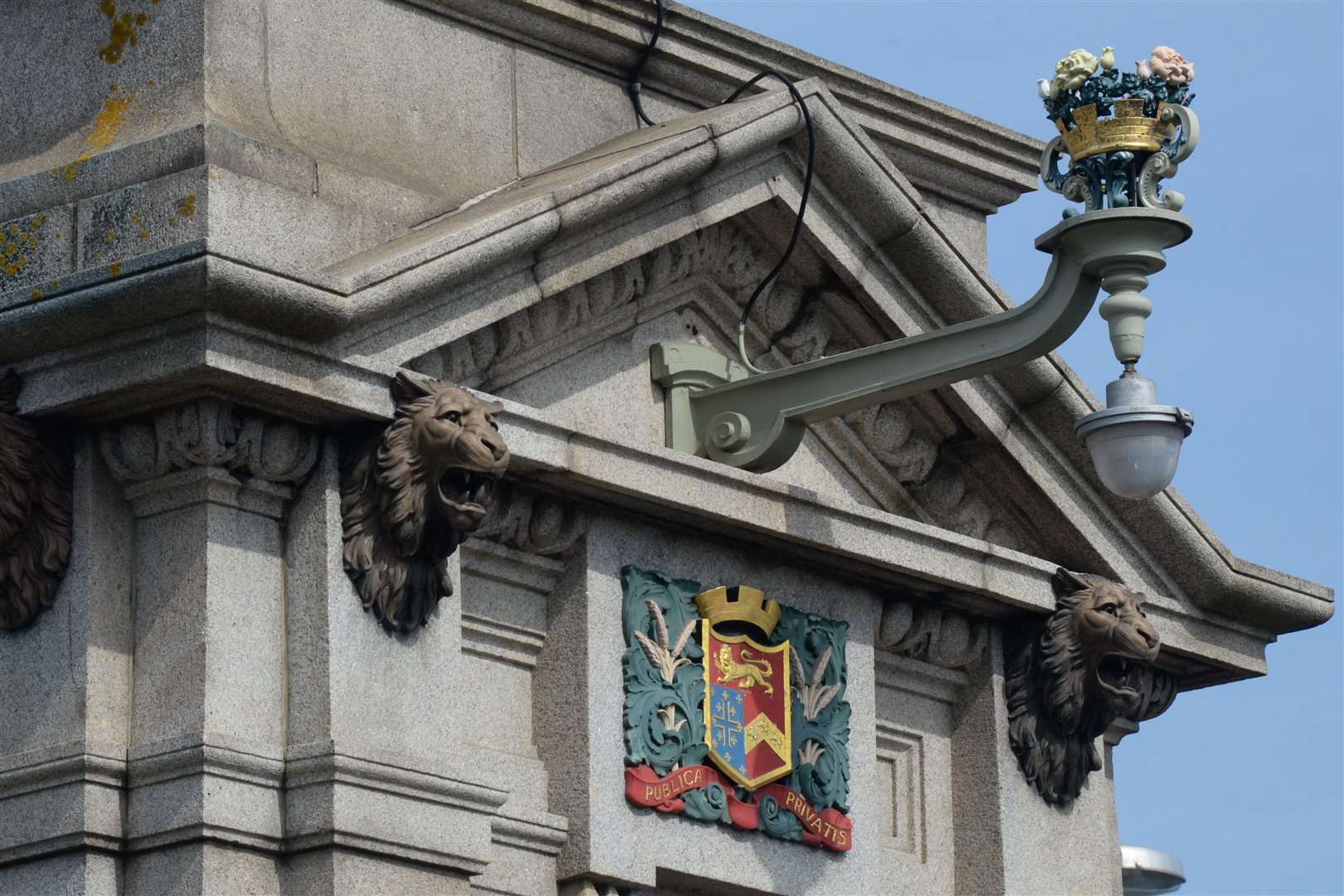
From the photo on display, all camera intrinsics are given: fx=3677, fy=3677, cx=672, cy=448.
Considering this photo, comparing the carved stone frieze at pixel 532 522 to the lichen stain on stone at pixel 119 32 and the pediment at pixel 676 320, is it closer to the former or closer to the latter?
the pediment at pixel 676 320

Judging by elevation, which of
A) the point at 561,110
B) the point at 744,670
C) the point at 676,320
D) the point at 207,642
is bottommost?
the point at 207,642

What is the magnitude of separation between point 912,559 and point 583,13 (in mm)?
2331

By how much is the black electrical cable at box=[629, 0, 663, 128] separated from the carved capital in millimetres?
2673

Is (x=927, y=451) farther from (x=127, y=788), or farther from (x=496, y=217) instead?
(x=127, y=788)

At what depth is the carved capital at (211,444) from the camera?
11.3 metres

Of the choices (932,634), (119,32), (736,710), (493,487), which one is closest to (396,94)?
(119,32)

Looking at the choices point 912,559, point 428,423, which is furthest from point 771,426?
point 428,423

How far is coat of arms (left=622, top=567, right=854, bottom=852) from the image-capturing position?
12.4 meters

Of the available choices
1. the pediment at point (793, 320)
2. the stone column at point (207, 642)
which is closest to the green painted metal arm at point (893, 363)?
the pediment at point (793, 320)

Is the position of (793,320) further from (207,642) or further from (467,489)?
(207,642)

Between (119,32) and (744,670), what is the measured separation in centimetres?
306

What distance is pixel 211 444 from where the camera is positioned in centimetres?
1128

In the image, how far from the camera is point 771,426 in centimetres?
1279

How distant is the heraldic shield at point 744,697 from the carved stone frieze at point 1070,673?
125 centimetres
